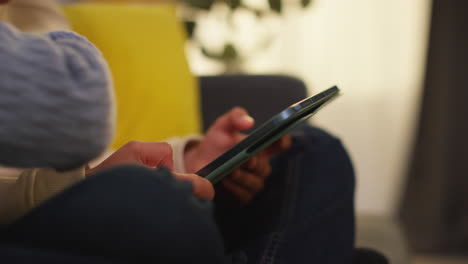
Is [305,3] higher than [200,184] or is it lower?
higher

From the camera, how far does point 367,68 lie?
1791 millimetres

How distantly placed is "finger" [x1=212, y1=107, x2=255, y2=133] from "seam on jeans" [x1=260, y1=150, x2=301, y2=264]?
80 mm

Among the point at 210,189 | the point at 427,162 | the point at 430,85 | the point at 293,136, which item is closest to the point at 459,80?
the point at 430,85

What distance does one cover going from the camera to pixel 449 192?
5.50 feet

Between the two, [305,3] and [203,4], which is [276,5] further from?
[203,4]

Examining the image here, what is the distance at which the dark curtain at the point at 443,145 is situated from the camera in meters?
1.59

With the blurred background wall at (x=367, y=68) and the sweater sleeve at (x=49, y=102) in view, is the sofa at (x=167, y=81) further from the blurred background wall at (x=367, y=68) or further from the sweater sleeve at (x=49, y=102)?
the blurred background wall at (x=367, y=68)

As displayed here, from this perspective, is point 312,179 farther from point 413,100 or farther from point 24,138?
point 413,100

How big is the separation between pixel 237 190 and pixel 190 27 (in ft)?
2.88

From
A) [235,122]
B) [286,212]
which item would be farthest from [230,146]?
[286,212]

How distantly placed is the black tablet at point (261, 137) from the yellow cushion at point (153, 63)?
0.74ft

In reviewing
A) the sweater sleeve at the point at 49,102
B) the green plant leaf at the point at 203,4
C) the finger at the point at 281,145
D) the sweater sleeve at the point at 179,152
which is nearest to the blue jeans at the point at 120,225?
the sweater sleeve at the point at 49,102

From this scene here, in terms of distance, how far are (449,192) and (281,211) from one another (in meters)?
1.33

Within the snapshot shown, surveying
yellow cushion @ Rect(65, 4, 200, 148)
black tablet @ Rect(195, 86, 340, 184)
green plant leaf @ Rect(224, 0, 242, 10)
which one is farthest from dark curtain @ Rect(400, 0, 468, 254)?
black tablet @ Rect(195, 86, 340, 184)
